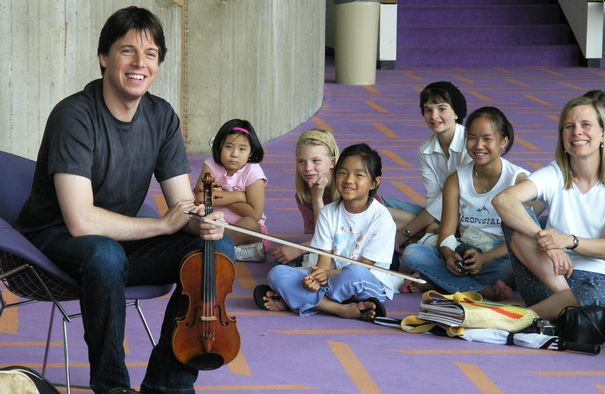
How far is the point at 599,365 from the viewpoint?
361 centimetres

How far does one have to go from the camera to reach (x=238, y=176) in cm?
494

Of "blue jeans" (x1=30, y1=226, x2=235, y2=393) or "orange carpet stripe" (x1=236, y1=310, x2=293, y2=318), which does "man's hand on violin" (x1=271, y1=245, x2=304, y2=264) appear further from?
"blue jeans" (x1=30, y1=226, x2=235, y2=393)

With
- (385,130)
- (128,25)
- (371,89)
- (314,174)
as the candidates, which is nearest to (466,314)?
(314,174)

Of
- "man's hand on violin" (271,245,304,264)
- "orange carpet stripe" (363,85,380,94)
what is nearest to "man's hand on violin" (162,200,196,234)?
"man's hand on violin" (271,245,304,264)

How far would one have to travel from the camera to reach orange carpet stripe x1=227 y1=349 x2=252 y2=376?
348 cm

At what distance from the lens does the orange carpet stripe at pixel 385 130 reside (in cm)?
820

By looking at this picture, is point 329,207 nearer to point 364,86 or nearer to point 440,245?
point 440,245

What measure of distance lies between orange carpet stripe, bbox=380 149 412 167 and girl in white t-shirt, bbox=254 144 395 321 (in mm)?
2880

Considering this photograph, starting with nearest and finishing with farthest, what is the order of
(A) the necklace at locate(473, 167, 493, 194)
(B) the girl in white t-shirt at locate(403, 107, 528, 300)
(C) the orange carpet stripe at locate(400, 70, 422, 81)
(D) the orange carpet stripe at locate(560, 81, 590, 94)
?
(B) the girl in white t-shirt at locate(403, 107, 528, 300) → (A) the necklace at locate(473, 167, 493, 194) → (D) the orange carpet stripe at locate(560, 81, 590, 94) → (C) the orange carpet stripe at locate(400, 70, 422, 81)

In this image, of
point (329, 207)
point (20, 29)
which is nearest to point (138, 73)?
point (329, 207)

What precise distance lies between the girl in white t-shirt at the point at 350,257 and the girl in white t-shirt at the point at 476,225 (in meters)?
0.27

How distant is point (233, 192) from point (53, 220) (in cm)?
182

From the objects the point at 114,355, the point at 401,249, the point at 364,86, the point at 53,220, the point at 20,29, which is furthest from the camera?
the point at 364,86

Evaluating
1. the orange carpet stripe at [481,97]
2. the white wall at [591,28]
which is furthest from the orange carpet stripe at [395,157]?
the white wall at [591,28]
